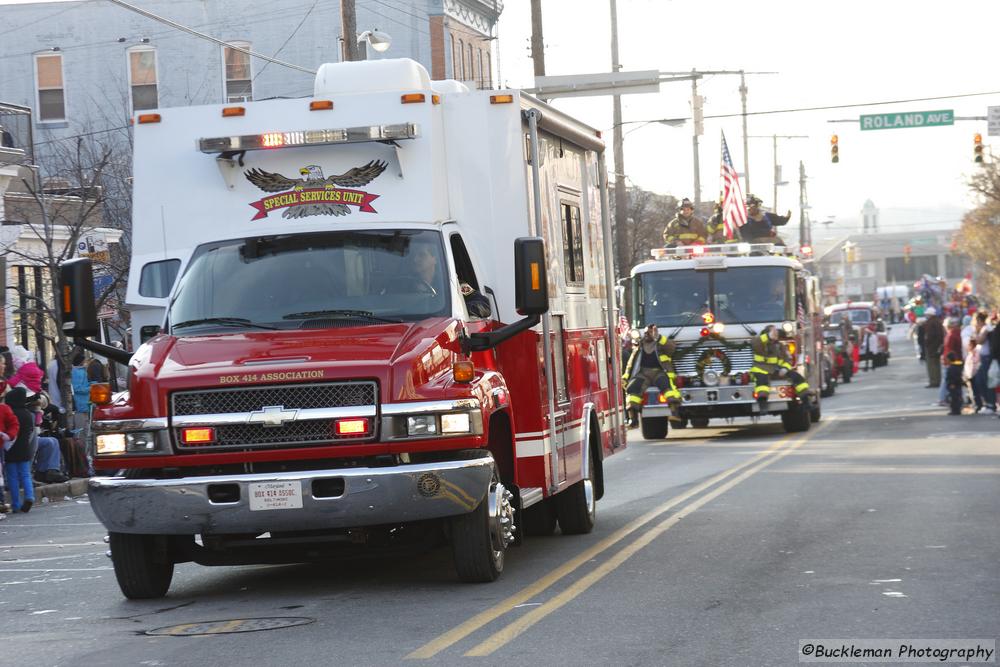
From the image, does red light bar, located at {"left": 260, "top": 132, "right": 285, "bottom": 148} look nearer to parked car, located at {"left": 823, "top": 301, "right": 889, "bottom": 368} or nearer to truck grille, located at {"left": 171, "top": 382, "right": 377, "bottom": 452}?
truck grille, located at {"left": 171, "top": 382, "right": 377, "bottom": 452}

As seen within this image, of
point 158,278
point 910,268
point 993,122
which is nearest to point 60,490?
point 158,278

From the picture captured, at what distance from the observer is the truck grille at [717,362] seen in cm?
2548

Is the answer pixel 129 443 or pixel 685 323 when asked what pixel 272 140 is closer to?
pixel 129 443

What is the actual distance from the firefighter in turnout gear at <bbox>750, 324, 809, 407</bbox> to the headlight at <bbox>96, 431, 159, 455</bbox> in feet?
56.9

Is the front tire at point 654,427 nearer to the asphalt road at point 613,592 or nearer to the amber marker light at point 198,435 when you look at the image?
the asphalt road at point 613,592

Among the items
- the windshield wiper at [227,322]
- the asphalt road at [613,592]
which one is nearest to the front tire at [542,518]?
the asphalt road at [613,592]

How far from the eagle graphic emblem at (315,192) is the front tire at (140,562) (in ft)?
7.41

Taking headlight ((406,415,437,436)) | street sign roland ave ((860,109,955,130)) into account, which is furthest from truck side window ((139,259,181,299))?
street sign roland ave ((860,109,955,130))

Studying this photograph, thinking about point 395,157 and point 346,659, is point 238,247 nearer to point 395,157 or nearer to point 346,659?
point 395,157

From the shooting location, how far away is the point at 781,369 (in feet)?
83.8

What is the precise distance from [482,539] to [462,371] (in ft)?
3.50

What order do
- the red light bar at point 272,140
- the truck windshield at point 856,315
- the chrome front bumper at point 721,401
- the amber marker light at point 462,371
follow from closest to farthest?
the amber marker light at point 462,371, the red light bar at point 272,140, the chrome front bumper at point 721,401, the truck windshield at point 856,315

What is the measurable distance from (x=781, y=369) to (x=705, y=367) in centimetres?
120

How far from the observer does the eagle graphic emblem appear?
10.6 metres
